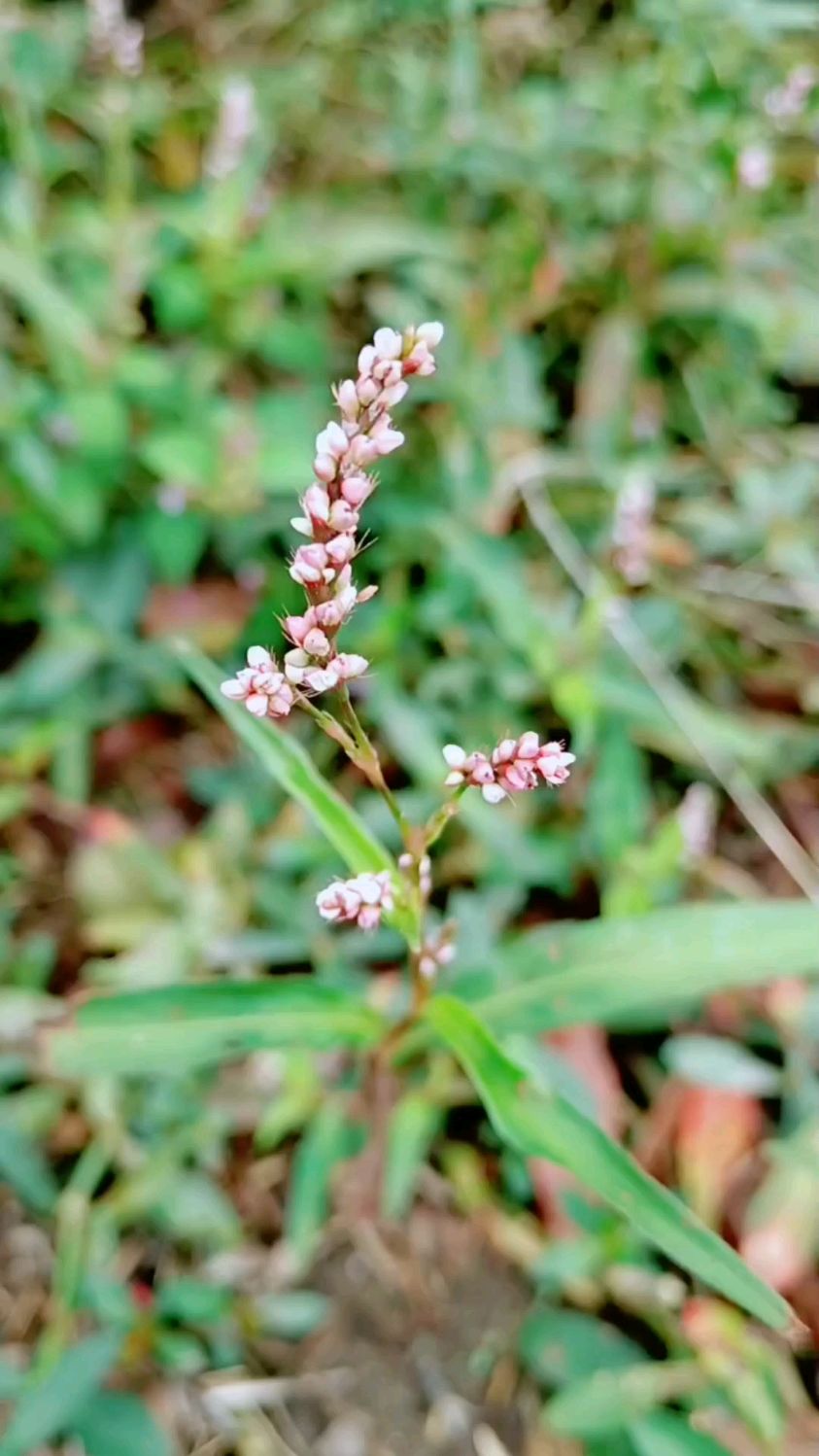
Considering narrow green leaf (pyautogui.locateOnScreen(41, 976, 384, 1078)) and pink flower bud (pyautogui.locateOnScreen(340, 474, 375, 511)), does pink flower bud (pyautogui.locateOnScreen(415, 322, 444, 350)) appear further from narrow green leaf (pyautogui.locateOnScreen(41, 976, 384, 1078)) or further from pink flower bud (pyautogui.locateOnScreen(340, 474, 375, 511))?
narrow green leaf (pyautogui.locateOnScreen(41, 976, 384, 1078))

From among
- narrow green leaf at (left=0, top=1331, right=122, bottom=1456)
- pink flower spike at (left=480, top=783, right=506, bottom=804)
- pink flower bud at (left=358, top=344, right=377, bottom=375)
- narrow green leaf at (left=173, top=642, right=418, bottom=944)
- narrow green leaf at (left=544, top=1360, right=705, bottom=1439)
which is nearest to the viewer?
pink flower bud at (left=358, top=344, right=377, bottom=375)

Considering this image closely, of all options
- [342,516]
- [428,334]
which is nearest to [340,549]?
[342,516]

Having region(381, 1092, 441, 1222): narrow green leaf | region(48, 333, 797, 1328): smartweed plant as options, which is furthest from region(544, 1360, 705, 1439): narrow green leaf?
region(48, 333, 797, 1328): smartweed plant

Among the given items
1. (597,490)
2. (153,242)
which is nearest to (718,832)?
(597,490)

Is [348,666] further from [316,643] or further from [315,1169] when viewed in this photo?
[315,1169]

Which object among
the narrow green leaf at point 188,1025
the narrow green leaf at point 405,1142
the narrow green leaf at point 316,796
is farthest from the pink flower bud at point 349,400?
the narrow green leaf at point 405,1142

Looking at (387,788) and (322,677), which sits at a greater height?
(322,677)

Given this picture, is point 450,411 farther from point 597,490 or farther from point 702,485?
point 702,485
